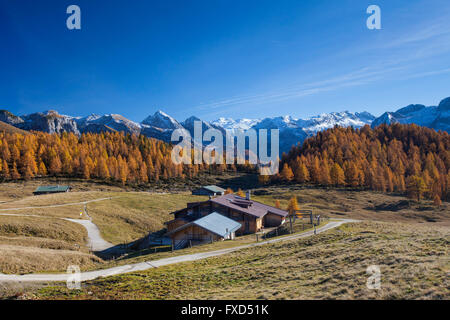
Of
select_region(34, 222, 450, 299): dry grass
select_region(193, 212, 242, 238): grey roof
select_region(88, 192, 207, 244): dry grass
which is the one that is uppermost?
select_region(34, 222, 450, 299): dry grass

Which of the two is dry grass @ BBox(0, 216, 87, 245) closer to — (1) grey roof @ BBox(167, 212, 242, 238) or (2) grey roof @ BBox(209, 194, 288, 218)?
(1) grey roof @ BBox(167, 212, 242, 238)

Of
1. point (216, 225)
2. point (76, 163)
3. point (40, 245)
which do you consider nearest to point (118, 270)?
point (40, 245)

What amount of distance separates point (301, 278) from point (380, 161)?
452ft

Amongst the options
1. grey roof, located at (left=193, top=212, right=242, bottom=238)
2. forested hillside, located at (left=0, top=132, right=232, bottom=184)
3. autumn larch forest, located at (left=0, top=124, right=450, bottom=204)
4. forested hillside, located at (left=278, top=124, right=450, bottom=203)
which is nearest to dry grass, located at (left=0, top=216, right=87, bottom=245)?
A: grey roof, located at (left=193, top=212, right=242, bottom=238)

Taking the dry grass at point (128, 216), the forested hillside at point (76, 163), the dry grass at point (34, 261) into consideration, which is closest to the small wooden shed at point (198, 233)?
the dry grass at point (34, 261)

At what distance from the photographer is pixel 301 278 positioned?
53.4 feet

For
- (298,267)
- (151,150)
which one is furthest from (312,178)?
(298,267)

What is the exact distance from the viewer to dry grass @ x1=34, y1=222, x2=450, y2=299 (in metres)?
12.2

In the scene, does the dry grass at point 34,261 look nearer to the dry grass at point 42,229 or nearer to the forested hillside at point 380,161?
the dry grass at point 42,229

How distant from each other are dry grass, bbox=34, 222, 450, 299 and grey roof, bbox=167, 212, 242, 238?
631 inches
